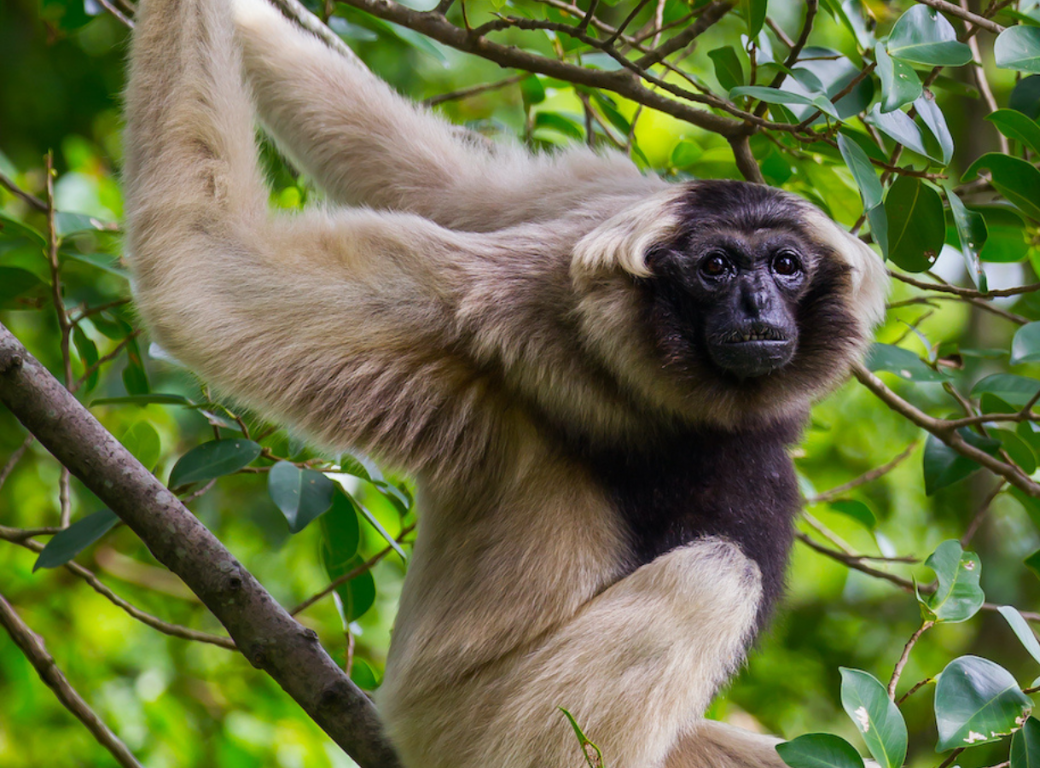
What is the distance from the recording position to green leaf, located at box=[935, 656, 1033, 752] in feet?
8.56

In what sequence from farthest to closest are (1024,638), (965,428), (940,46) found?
(965,428) < (940,46) < (1024,638)

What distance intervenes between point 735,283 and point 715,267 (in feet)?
0.29

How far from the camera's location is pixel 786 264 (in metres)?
3.47

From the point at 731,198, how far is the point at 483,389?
42.0 inches

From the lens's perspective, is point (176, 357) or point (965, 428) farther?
point (965, 428)

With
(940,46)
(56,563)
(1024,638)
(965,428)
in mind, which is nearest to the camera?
(1024,638)

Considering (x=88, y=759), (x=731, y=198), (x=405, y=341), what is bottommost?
(x=88, y=759)

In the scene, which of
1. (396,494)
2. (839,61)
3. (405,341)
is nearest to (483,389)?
(405,341)

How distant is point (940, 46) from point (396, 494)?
2.50m

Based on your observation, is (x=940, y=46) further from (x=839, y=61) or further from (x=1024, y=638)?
(x=1024, y=638)

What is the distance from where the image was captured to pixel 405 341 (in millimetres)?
3148

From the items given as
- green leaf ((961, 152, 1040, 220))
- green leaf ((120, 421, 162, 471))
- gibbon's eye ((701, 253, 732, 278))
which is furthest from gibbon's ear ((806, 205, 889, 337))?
green leaf ((120, 421, 162, 471))

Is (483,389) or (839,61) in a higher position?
(839,61)

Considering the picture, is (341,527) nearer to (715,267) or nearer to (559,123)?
(715,267)
